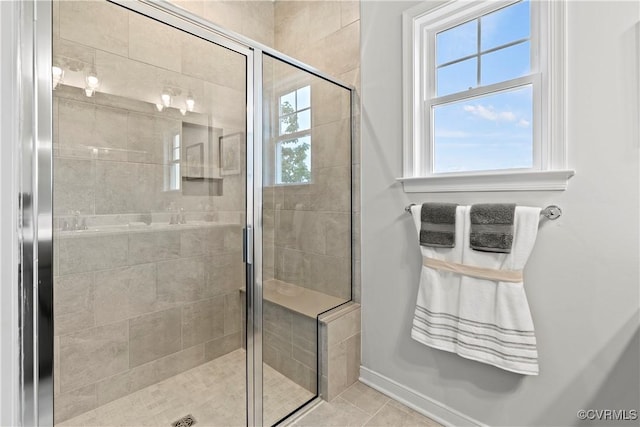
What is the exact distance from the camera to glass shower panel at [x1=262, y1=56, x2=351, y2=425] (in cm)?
152

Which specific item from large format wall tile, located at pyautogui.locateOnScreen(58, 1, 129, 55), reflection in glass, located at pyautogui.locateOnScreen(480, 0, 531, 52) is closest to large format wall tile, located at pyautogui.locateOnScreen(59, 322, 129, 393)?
large format wall tile, located at pyautogui.locateOnScreen(58, 1, 129, 55)

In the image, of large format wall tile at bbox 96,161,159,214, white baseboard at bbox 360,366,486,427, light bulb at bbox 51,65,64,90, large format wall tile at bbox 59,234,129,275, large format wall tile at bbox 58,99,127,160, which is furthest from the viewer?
white baseboard at bbox 360,366,486,427

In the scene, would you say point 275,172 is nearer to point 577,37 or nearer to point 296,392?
point 296,392

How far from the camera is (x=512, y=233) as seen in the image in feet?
4.20

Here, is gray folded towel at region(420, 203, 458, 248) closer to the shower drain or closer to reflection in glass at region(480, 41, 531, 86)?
reflection in glass at region(480, 41, 531, 86)

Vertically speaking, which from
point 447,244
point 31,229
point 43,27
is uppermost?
point 43,27

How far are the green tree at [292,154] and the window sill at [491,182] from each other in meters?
0.53

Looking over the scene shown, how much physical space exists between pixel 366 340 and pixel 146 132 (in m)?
1.68

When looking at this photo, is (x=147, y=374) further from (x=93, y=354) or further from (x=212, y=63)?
(x=212, y=63)

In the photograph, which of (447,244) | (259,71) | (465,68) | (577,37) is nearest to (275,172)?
(259,71)

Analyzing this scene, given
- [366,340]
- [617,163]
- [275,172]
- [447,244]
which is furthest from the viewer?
[366,340]

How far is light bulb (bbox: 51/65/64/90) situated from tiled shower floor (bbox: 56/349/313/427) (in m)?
1.30

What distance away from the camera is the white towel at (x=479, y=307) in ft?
4.14

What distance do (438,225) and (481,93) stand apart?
666 mm
